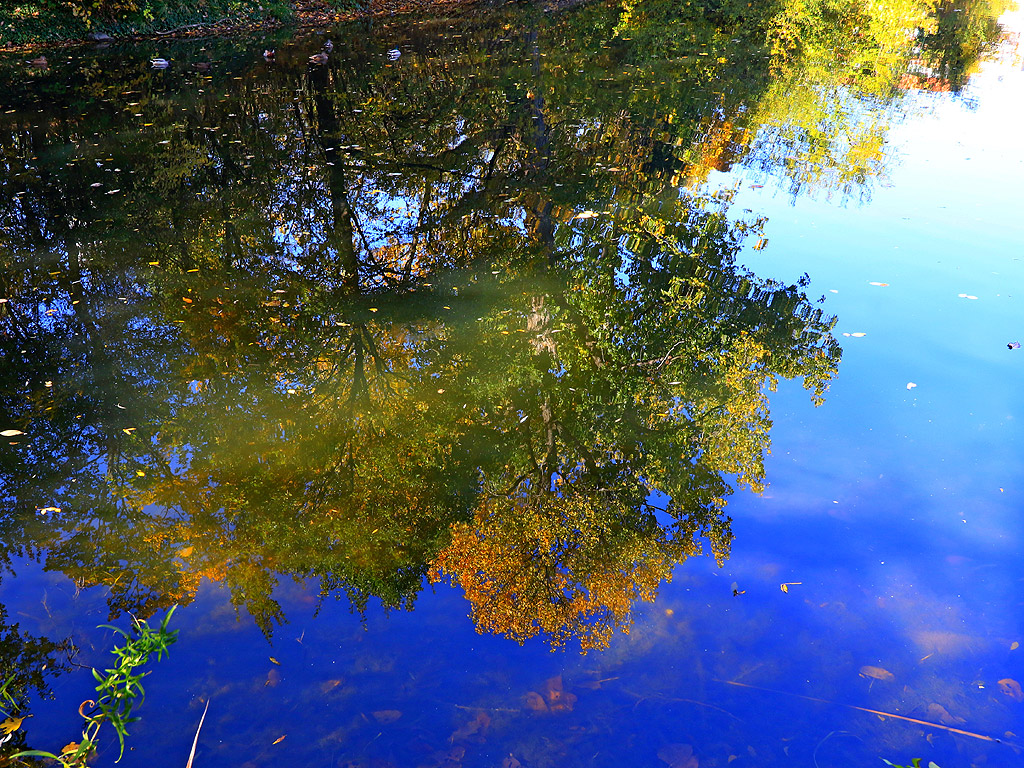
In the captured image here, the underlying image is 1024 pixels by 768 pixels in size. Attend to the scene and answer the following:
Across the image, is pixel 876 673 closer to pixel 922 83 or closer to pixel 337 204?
pixel 337 204

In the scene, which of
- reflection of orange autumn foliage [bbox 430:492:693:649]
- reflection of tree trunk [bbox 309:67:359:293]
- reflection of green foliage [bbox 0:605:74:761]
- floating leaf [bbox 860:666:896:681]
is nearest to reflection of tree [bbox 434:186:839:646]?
reflection of orange autumn foliage [bbox 430:492:693:649]

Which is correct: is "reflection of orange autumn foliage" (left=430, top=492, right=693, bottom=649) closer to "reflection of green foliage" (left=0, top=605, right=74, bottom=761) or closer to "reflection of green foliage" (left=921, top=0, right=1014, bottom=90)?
"reflection of green foliage" (left=0, top=605, right=74, bottom=761)

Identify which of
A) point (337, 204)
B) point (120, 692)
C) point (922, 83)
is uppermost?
→ point (922, 83)

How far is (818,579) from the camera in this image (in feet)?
12.6

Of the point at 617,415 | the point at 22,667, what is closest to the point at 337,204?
the point at 617,415

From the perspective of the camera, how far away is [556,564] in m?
3.96

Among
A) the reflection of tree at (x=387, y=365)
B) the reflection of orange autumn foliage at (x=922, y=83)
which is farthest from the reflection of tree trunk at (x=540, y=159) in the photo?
the reflection of orange autumn foliage at (x=922, y=83)

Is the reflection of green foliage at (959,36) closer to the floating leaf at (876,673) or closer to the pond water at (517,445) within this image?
the pond water at (517,445)

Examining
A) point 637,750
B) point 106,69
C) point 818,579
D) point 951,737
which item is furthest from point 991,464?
point 106,69

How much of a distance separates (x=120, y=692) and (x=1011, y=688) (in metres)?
4.16

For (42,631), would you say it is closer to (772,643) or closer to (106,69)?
(772,643)

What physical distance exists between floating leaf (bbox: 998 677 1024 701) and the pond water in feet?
0.10

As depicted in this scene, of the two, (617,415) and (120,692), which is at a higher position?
(617,415)

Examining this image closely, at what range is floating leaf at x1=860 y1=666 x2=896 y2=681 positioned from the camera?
3.35 m
